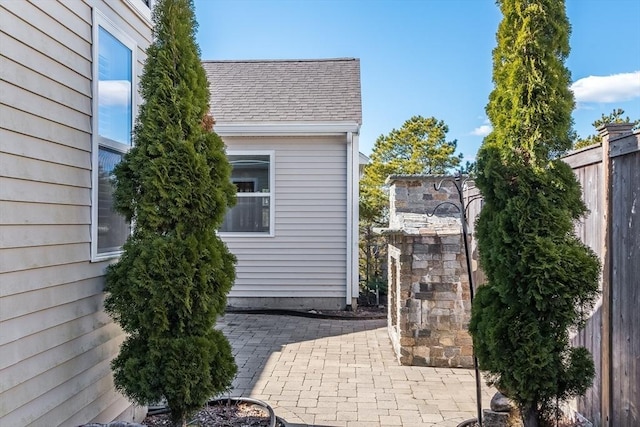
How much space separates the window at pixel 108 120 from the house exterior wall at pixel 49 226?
92 mm

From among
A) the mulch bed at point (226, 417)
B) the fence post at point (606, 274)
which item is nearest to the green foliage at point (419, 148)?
the mulch bed at point (226, 417)

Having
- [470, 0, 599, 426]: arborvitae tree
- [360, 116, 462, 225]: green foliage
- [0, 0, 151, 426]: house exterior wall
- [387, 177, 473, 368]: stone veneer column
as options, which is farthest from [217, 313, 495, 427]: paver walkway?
[360, 116, 462, 225]: green foliage

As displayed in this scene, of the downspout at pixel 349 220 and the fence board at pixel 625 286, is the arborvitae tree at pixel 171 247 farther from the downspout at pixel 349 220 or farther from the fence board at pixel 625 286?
the downspout at pixel 349 220

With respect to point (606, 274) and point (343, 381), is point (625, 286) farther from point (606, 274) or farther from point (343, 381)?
point (343, 381)

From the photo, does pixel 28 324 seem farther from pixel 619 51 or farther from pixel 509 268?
pixel 619 51

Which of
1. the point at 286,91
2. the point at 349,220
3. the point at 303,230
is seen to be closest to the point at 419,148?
the point at 286,91

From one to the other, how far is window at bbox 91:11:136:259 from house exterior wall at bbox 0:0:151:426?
9 cm

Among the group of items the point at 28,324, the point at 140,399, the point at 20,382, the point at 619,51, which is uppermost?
the point at 619,51

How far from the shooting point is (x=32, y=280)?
2387mm

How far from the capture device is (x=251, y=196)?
29.0ft

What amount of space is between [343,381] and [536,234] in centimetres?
288

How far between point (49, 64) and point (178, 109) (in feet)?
2.61

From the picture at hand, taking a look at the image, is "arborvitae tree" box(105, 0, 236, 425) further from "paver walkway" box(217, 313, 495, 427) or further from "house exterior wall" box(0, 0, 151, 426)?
"paver walkway" box(217, 313, 495, 427)

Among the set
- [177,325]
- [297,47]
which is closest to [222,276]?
[177,325]
